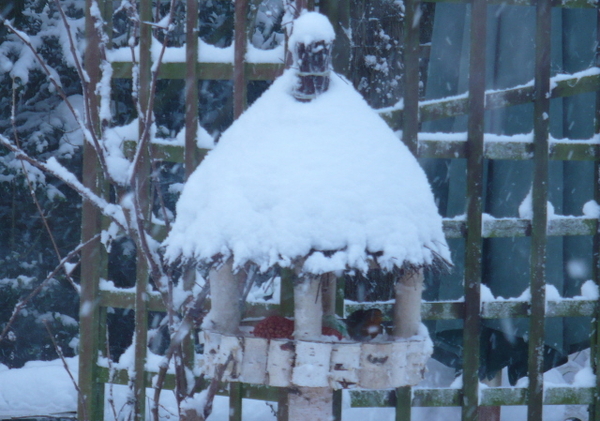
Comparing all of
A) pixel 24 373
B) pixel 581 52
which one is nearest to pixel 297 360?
pixel 581 52

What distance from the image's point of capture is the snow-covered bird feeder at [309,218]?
1.76 m

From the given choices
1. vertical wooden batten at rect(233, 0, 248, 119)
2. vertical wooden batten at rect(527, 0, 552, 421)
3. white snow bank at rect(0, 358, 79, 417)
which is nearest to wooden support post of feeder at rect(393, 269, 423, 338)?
vertical wooden batten at rect(527, 0, 552, 421)

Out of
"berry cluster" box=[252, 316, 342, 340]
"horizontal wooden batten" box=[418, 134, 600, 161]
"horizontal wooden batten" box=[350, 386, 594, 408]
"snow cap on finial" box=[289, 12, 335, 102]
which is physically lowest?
"horizontal wooden batten" box=[350, 386, 594, 408]

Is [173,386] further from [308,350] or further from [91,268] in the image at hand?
[308,350]

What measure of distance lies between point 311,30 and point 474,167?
1.11 m

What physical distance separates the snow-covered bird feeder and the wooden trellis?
0.73 m

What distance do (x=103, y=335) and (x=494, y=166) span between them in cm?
192

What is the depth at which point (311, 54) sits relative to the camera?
195 cm

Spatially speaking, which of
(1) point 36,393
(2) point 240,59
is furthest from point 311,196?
(1) point 36,393

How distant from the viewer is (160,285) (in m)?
2.18

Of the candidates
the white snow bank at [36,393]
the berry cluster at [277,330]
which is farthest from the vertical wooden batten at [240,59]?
the white snow bank at [36,393]

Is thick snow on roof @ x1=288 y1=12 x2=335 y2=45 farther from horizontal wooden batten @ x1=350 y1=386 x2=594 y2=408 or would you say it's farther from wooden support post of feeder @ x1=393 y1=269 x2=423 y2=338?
horizontal wooden batten @ x1=350 y1=386 x2=594 y2=408

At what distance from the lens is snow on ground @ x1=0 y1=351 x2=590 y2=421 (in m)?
3.39

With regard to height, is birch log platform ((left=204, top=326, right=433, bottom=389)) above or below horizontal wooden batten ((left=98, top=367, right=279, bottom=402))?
above
